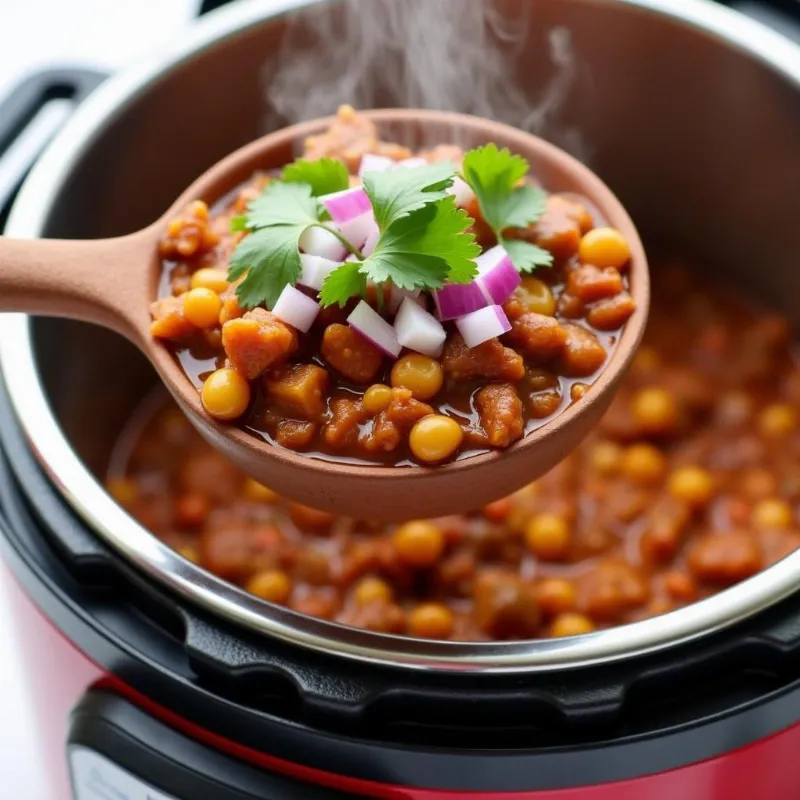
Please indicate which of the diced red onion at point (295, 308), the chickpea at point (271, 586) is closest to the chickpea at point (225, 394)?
the diced red onion at point (295, 308)

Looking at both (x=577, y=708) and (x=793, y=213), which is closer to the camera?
(x=577, y=708)

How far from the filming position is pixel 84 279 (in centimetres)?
170

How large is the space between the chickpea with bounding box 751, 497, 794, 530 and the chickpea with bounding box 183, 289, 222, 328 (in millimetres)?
1299

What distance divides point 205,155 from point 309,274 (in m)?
1.01

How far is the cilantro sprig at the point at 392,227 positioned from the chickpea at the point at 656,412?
2.88 ft

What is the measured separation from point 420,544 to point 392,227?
2.79ft

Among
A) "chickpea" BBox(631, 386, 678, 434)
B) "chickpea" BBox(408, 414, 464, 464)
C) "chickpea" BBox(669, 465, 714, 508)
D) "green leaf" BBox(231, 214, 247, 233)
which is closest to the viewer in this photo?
"chickpea" BBox(408, 414, 464, 464)

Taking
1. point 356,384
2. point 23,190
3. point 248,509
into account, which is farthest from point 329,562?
point 23,190

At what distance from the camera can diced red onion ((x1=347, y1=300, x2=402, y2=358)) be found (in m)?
1.53

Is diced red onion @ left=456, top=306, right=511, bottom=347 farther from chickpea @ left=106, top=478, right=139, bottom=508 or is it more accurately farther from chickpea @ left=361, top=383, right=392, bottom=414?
chickpea @ left=106, top=478, right=139, bottom=508

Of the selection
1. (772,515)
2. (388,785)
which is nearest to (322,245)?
(388,785)

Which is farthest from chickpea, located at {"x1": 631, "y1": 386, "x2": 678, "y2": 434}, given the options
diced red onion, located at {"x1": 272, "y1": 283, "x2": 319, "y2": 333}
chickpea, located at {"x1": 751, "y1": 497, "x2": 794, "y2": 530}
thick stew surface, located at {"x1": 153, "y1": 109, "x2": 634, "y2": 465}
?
diced red onion, located at {"x1": 272, "y1": 283, "x2": 319, "y2": 333}

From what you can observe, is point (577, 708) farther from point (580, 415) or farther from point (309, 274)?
point (309, 274)

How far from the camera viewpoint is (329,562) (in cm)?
227
